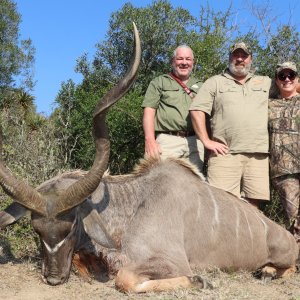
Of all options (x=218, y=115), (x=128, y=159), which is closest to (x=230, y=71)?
(x=218, y=115)

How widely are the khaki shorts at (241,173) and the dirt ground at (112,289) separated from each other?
0.84 meters

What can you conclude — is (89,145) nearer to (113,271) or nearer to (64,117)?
(64,117)

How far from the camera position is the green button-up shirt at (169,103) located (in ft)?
16.0

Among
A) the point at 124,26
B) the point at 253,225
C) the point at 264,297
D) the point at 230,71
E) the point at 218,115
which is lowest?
the point at 264,297

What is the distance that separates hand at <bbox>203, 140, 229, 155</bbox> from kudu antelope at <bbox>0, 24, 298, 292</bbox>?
1.24ft

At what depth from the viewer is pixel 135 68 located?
333cm

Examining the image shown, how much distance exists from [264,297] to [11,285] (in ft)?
5.60

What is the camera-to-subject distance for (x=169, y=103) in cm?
492

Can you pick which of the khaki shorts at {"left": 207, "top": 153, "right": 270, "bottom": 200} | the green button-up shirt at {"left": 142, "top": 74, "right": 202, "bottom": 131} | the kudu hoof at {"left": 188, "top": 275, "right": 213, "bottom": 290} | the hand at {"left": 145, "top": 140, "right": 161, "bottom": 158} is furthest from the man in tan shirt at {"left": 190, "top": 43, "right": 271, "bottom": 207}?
the kudu hoof at {"left": 188, "top": 275, "right": 213, "bottom": 290}

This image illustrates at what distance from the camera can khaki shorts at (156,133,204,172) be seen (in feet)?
16.0

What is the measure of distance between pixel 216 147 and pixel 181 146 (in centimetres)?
48

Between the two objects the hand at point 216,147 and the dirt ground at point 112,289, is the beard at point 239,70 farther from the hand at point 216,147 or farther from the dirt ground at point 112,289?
the dirt ground at point 112,289

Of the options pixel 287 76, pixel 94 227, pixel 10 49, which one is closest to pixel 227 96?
pixel 287 76

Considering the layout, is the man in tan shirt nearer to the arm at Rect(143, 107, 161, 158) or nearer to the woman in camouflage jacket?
the woman in camouflage jacket
